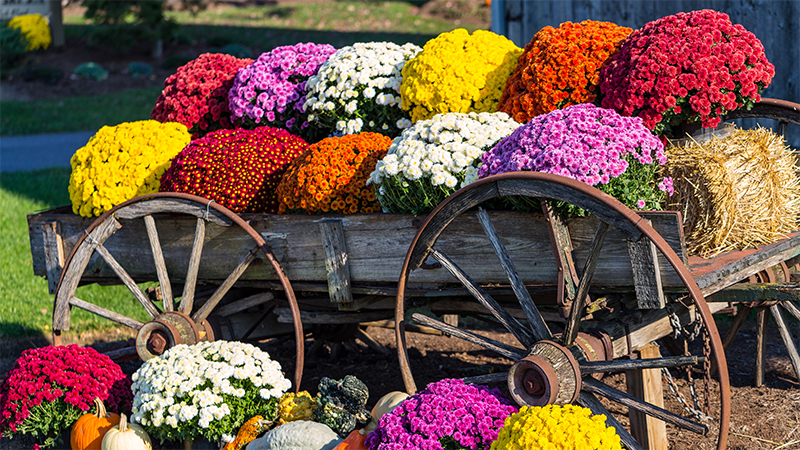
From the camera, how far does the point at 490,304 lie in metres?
2.80

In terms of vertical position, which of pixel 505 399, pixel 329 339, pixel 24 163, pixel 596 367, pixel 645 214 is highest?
pixel 645 214

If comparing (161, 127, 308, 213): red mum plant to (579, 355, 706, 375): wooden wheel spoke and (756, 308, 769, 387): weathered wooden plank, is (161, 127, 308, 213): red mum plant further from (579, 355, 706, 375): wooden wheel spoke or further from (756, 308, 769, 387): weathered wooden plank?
(756, 308, 769, 387): weathered wooden plank

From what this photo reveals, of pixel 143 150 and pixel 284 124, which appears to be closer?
pixel 143 150

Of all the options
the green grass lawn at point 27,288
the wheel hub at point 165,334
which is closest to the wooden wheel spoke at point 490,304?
the wheel hub at point 165,334

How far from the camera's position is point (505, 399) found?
2729mm

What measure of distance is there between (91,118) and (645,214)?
11632 mm

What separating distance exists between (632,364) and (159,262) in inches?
86.9

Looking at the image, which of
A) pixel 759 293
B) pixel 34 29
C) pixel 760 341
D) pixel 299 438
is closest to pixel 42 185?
pixel 299 438

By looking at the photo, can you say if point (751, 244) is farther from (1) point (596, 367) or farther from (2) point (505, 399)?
(2) point (505, 399)

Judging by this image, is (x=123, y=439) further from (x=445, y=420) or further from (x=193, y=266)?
(x=445, y=420)

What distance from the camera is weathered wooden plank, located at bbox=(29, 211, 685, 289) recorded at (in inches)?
104

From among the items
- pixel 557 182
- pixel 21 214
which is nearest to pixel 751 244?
pixel 557 182

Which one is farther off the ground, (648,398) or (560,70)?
(560,70)

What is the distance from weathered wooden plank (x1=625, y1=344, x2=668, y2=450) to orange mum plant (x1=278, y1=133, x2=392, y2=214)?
1.30 m
